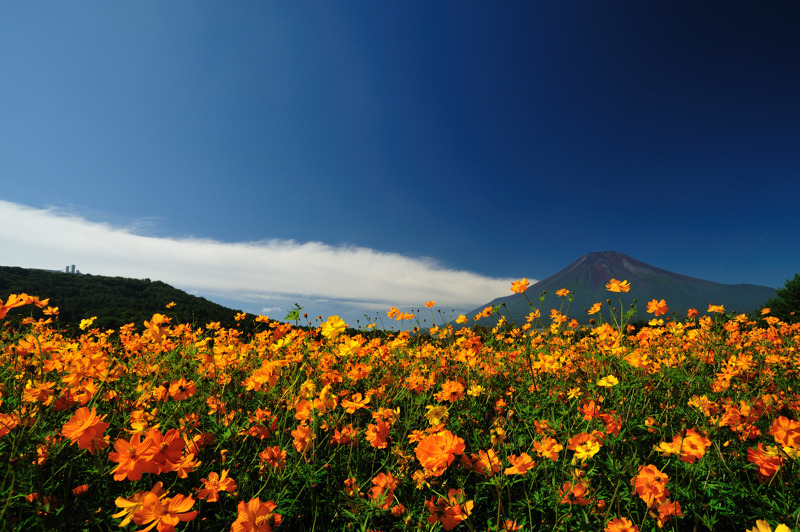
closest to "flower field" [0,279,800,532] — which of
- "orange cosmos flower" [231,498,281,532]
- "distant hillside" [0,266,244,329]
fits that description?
"orange cosmos flower" [231,498,281,532]

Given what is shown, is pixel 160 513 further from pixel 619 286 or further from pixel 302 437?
pixel 619 286

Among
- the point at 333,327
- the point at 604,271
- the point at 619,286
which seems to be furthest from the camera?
the point at 604,271

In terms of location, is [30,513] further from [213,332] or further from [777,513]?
[213,332]

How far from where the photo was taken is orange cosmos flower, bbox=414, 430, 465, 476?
1.29m

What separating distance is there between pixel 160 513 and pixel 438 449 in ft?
3.11

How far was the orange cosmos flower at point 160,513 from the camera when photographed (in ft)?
3.46

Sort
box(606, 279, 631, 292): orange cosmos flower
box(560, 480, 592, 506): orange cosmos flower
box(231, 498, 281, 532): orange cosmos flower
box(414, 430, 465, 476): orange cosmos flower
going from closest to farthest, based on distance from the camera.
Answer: box(231, 498, 281, 532): orange cosmos flower → box(414, 430, 465, 476): orange cosmos flower → box(560, 480, 592, 506): orange cosmos flower → box(606, 279, 631, 292): orange cosmos flower

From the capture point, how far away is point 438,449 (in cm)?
132

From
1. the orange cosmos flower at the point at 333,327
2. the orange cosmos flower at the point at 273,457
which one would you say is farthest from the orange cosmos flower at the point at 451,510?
the orange cosmos flower at the point at 333,327

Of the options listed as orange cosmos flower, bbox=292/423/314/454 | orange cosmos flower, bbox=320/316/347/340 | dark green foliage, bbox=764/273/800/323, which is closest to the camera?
orange cosmos flower, bbox=292/423/314/454

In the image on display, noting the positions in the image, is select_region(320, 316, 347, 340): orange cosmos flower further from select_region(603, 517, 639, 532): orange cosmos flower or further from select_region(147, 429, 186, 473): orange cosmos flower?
select_region(603, 517, 639, 532): orange cosmos flower

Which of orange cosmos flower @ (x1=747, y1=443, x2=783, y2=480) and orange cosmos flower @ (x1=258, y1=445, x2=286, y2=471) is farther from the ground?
orange cosmos flower @ (x1=747, y1=443, x2=783, y2=480)

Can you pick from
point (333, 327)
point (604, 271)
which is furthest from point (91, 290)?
point (604, 271)

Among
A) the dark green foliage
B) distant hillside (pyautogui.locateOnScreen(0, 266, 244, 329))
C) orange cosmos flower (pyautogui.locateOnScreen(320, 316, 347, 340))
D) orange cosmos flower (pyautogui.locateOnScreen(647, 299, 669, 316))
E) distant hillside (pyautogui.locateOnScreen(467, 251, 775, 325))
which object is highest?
distant hillside (pyautogui.locateOnScreen(467, 251, 775, 325))
